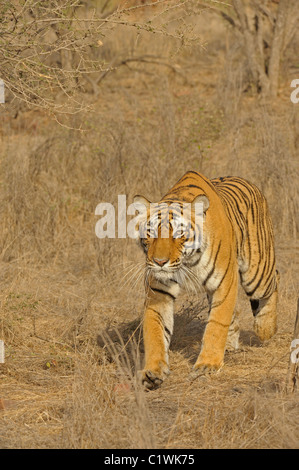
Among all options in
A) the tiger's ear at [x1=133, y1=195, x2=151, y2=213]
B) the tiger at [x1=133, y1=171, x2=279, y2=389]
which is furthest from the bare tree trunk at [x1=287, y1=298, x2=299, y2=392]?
the tiger's ear at [x1=133, y1=195, x2=151, y2=213]

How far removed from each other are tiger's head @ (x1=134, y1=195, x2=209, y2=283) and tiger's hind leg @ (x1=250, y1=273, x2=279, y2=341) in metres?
1.15

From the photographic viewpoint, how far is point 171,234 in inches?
166

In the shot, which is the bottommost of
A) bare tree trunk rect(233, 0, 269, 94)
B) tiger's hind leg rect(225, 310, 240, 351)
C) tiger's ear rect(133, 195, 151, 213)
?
tiger's hind leg rect(225, 310, 240, 351)

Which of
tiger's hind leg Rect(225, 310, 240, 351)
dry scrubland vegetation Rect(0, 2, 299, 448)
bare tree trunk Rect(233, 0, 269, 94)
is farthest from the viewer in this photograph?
bare tree trunk Rect(233, 0, 269, 94)

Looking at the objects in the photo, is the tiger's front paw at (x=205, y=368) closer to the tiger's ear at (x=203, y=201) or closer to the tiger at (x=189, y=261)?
the tiger at (x=189, y=261)

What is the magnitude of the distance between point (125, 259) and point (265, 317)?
1.78 m

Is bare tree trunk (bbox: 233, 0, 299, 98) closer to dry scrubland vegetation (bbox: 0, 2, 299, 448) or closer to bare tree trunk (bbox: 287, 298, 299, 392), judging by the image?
dry scrubland vegetation (bbox: 0, 2, 299, 448)

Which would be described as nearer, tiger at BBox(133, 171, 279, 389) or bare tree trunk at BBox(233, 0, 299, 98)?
tiger at BBox(133, 171, 279, 389)

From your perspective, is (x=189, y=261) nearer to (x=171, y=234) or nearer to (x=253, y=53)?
(x=171, y=234)

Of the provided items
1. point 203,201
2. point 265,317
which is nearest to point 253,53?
point 265,317

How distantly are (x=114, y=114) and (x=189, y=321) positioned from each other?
15.5 ft

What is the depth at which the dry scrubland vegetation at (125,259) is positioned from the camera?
137 inches

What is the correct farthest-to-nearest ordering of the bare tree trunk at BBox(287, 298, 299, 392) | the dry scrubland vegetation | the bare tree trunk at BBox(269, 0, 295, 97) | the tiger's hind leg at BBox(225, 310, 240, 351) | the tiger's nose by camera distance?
the bare tree trunk at BBox(269, 0, 295, 97), the tiger's hind leg at BBox(225, 310, 240, 351), the tiger's nose, the bare tree trunk at BBox(287, 298, 299, 392), the dry scrubland vegetation

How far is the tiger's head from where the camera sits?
13.7 ft
